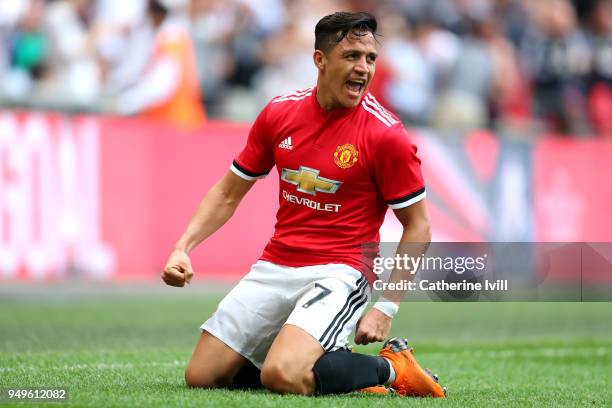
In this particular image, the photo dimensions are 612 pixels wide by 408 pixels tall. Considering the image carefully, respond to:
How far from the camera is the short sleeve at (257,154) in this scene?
7281 millimetres

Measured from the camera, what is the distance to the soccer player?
264 inches

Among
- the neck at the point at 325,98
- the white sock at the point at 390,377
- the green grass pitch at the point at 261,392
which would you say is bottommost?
the green grass pitch at the point at 261,392

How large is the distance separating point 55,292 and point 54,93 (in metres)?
2.24

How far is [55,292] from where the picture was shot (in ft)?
47.0

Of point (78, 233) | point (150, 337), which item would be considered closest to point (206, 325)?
point (150, 337)

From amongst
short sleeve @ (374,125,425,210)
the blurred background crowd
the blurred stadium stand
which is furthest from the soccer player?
the blurred background crowd

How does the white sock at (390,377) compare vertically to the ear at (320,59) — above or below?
below

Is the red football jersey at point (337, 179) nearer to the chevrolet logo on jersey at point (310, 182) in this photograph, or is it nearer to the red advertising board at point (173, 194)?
the chevrolet logo on jersey at point (310, 182)

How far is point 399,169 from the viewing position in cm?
680

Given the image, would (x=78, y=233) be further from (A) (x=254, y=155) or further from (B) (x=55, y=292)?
(A) (x=254, y=155)

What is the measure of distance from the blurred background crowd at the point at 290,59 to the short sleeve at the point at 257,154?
7.25 metres

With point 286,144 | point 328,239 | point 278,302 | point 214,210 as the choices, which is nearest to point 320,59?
point 286,144

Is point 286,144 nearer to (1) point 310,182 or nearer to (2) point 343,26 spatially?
(1) point 310,182

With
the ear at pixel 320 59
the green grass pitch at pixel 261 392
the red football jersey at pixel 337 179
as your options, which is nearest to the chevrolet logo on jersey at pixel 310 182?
the red football jersey at pixel 337 179
